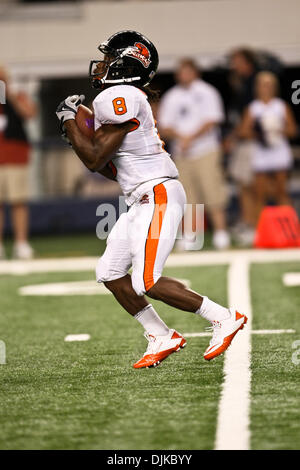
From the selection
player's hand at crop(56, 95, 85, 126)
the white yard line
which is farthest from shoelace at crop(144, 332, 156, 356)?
the white yard line

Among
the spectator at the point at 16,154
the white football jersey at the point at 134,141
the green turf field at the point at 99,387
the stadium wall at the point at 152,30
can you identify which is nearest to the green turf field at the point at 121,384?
the green turf field at the point at 99,387

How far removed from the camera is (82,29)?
47.2ft

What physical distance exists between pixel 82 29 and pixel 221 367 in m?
10.1

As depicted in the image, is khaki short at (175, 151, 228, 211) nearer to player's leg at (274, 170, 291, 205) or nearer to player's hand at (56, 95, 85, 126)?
player's leg at (274, 170, 291, 205)

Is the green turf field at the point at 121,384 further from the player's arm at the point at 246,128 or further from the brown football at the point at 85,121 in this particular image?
the player's arm at the point at 246,128

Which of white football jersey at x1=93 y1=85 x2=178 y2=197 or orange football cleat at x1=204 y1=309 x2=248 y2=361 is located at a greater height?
white football jersey at x1=93 y1=85 x2=178 y2=197

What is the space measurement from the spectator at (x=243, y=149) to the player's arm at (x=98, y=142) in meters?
6.78

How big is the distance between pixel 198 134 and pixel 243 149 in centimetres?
112

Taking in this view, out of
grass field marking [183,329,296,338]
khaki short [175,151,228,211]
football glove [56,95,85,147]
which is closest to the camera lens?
football glove [56,95,85,147]

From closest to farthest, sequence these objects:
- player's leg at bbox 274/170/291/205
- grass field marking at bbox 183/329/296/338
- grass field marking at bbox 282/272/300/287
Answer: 1. grass field marking at bbox 183/329/296/338
2. grass field marking at bbox 282/272/300/287
3. player's leg at bbox 274/170/291/205

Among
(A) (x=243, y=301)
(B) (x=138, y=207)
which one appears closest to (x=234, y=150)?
(A) (x=243, y=301)

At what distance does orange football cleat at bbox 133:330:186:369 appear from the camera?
16.4 ft

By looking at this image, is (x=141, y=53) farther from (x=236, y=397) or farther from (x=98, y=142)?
(x=236, y=397)
